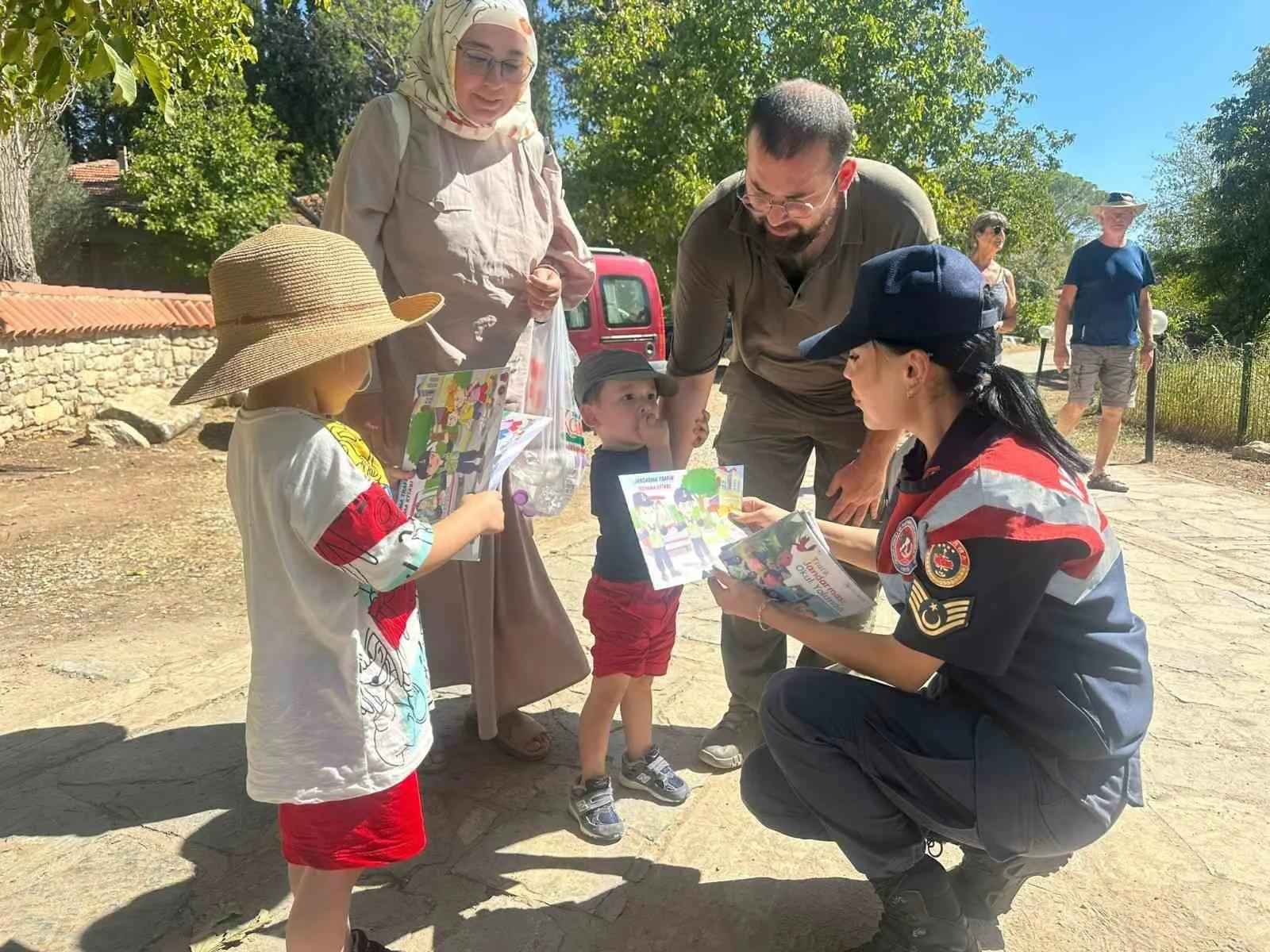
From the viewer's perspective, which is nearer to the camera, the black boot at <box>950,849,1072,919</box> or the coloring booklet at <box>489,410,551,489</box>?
the black boot at <box>950,849,1072,919</box>

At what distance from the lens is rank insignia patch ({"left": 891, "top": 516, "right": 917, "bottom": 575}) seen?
69.6 inches

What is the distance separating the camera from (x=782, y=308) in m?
2.70

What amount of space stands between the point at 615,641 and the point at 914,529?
0.94 meters

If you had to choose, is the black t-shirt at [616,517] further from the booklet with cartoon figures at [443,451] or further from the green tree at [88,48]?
the green tree at [88,48]

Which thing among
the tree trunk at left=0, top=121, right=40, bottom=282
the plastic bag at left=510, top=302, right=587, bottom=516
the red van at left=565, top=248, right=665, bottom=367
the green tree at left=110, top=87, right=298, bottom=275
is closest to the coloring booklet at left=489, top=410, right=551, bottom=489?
the plastic bag at left=510, top=302, right=587, bottom=516

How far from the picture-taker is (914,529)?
177cm

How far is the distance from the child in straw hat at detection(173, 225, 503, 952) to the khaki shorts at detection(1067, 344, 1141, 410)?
242 inches

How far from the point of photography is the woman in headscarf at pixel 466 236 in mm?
2400

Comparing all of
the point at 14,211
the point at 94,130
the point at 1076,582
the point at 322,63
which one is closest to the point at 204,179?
the point at 14,211

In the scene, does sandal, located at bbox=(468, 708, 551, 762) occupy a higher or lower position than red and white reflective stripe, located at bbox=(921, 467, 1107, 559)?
A: lower

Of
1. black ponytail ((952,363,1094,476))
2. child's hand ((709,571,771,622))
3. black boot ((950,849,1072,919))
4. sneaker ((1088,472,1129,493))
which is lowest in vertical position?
black boot ((950,849,1072,919))

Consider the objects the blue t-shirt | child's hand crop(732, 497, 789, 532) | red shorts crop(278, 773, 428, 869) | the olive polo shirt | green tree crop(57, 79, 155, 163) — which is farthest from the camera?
green tree crop(57, 79, 155, 163)

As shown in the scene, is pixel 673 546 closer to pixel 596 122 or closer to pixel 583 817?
pixel 583 817

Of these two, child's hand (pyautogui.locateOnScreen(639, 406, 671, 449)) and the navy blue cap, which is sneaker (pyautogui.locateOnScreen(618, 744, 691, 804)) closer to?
child's hand (pyautogui.locateOnScreen(639, 406, 671, 449))
